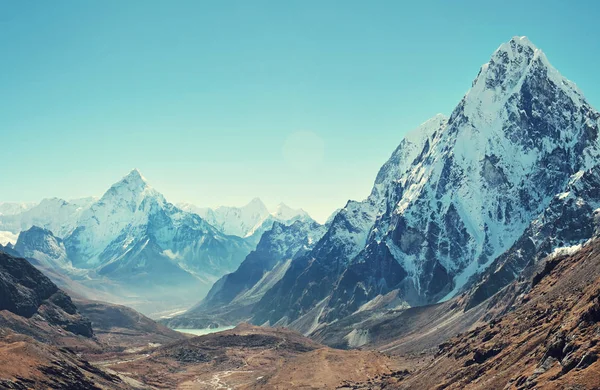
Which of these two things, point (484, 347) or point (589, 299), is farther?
point (484, 347)

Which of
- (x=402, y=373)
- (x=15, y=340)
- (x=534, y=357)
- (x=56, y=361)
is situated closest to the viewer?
(x=534, y=357)

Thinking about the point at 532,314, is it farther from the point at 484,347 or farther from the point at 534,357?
the point at 534,357

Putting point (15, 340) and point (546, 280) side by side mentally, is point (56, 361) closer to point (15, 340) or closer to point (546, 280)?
point (15, 340)

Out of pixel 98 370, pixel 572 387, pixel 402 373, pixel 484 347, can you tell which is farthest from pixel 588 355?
pixel 98 370

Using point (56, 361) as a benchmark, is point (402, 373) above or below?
below

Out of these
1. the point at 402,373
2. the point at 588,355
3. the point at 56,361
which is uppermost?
the point at 56,361

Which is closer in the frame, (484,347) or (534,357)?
(534,357)

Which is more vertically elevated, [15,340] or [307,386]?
[15,340]

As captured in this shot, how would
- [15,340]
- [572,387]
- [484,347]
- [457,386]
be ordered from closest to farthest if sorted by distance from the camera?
[572,387], [457,386], [484,347], [15,340]

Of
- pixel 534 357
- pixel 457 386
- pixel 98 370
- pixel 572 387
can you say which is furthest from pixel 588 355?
pixel 98 370
